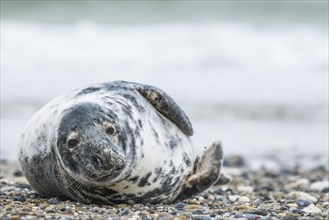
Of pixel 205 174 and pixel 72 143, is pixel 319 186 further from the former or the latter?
pixel 72 143

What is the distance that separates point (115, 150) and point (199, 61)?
15.8 m

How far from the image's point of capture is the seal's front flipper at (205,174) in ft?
22.6

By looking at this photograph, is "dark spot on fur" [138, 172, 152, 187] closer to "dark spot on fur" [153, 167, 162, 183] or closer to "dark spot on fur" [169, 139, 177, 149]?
"dark spot on fur" [153, 167, 162, 183]

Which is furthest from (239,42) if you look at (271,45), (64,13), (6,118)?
(6,118)

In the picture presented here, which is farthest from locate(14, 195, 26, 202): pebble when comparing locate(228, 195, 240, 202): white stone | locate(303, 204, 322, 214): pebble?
locate(303, 204, 322, 214): pebble

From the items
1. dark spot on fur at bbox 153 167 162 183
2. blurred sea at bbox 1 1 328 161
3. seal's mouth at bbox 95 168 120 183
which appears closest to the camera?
seal's mouth at bbox 95 168 120 183

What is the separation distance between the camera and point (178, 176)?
6688 millimetres

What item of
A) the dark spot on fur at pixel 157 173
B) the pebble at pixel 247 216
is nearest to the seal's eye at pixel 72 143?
the dark spot on fur at pixel 157 173

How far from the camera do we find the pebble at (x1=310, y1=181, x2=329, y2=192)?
355 inches

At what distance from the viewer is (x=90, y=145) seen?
18.2ft

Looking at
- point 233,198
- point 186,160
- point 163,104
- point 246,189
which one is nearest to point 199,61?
point 246,189

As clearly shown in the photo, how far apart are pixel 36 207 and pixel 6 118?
290 inches

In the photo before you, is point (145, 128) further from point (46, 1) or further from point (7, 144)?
point (46, 1)

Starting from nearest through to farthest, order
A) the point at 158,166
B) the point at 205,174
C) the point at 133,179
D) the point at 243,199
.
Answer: the point at 133,179 < the point at 158,166 < the point at 205,174 < the point at 243,199
